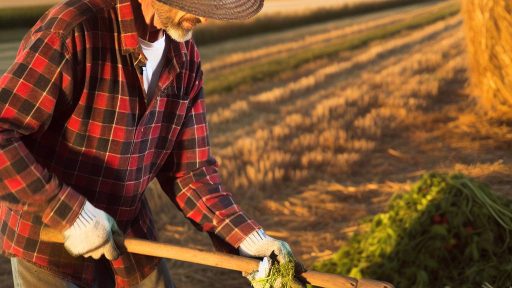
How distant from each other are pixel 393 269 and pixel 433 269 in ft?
0.71

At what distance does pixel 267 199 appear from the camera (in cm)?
720

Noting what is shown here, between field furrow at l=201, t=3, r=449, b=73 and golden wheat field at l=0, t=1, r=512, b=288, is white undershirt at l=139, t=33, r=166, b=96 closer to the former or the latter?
golden wheat field at l=0, t=1, r=512, b=288

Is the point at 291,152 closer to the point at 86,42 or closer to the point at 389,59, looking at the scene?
the point at 86,42

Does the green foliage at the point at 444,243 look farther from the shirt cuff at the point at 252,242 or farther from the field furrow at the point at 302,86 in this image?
the field furrow at the point at 302,86

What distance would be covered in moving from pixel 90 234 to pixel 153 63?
71 cm

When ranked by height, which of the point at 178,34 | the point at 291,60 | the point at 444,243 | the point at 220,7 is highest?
the point at 220,7

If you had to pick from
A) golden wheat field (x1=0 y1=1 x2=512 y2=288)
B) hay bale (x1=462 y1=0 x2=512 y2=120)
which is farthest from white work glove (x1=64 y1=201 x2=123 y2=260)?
hay bale (x1=462 y1=0 x2=512 y2=120)

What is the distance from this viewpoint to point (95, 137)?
320cm

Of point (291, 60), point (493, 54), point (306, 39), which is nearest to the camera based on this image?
point (493, 54)

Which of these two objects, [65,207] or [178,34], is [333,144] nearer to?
[178,34]

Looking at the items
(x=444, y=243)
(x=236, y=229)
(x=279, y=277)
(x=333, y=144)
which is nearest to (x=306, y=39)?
(x=333, y=144)

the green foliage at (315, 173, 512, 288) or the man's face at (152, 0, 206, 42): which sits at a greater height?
the man's face at (152, 0, 206, 42)

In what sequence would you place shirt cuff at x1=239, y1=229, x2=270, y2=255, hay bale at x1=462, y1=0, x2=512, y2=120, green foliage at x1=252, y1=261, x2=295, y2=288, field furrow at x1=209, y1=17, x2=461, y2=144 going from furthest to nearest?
1. field furrow at x1=209, y1=17, x2=461, y2=144
2. hay bale at x1=462, y1=0, x2=512, y2=120
3. shirt cuff at x1=239, y1=229, x2=270, y2=255
4. green foliage at x1=252, y1=261, x2=295, y2=288

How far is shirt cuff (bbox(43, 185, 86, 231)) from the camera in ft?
10.1
